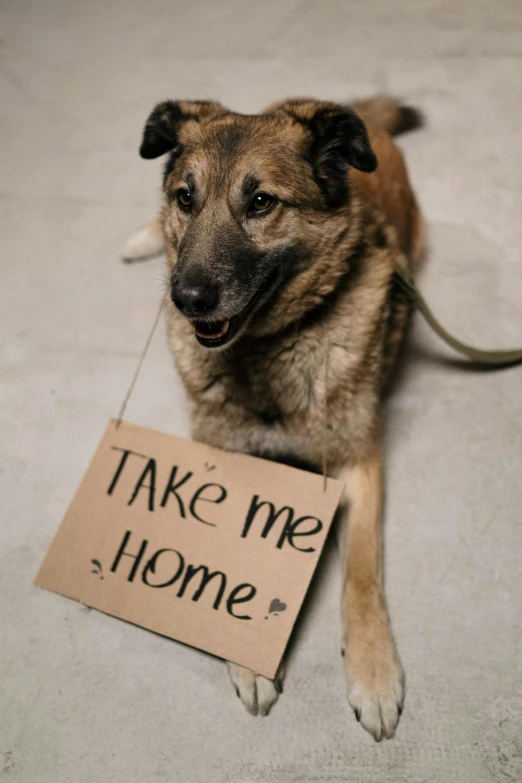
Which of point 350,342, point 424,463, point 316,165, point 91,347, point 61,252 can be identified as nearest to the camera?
point 316,165

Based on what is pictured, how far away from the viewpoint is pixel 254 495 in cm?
166

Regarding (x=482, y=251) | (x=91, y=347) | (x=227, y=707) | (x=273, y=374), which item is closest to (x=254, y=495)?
(x=273, y=374)

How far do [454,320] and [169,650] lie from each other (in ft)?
4.89

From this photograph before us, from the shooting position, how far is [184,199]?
5.08ft

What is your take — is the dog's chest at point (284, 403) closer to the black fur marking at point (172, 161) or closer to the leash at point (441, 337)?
the leash at point (441, 337)

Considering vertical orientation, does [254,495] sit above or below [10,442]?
above

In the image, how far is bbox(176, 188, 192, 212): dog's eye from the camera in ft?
5.01

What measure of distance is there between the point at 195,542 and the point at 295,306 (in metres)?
0.70

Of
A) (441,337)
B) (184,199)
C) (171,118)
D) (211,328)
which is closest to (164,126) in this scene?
(171,118)

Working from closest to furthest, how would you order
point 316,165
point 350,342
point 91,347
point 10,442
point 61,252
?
point 316,165
point 350,342
point 10,442
point 91,347
point 61,252

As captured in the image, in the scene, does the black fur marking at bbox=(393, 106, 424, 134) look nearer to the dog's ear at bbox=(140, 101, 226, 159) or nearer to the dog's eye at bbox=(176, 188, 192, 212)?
the dog's ear at bbox=(140, 101, 226, 159)

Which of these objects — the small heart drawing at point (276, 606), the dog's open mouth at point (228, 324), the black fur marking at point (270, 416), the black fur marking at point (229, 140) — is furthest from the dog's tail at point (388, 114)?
the small heart drawing at point (276, 606)

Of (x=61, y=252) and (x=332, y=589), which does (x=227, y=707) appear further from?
(x=61, y=252)

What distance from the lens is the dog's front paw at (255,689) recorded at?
4.98 ft
